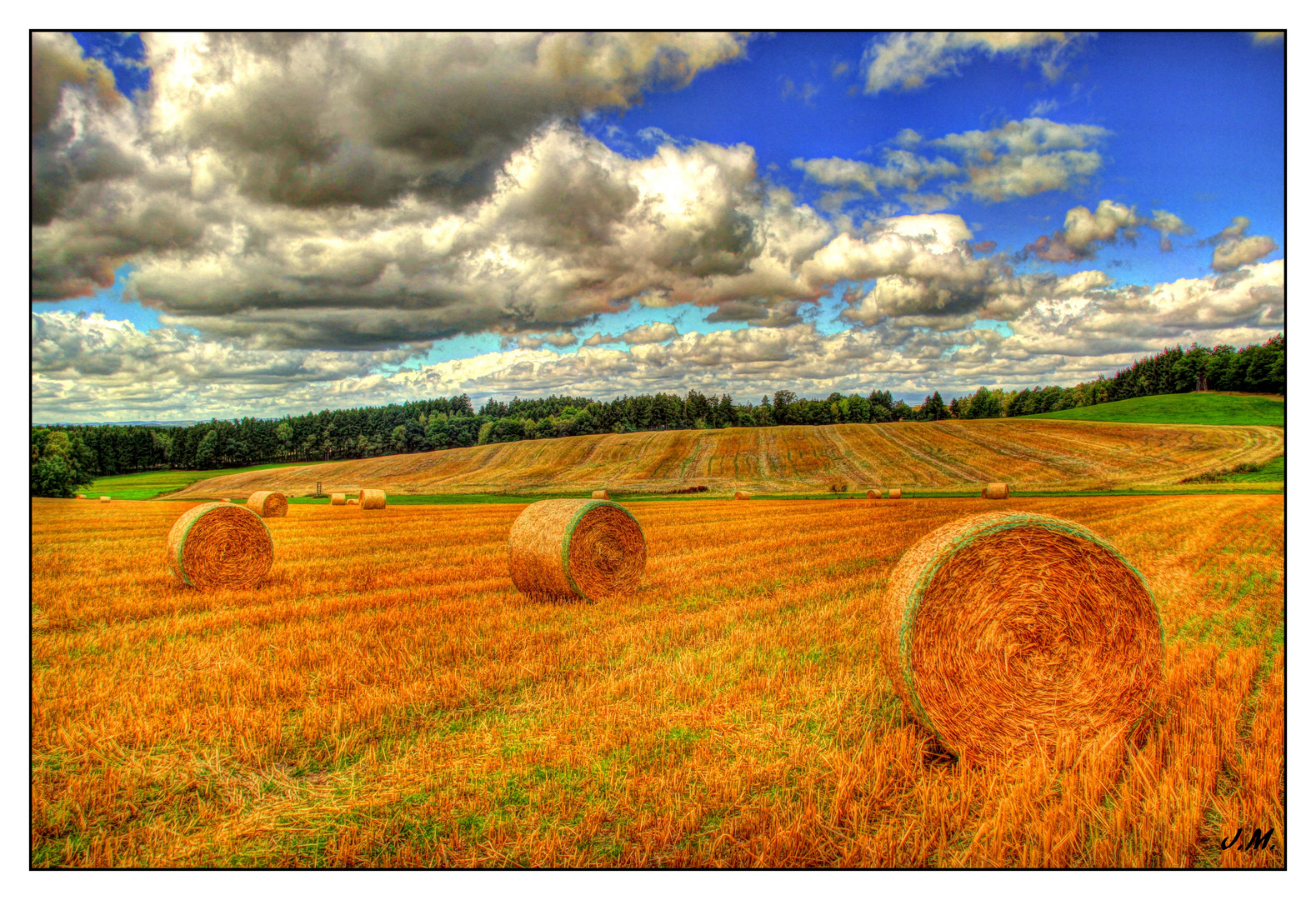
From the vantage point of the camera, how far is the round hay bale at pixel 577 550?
28.3 ft

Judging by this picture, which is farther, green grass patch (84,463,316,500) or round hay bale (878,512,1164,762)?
green grass patch (84,463,316,500)

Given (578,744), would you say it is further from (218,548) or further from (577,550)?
(218,548)

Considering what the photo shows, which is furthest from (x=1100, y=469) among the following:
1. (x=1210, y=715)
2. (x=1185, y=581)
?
(x=1210, y=715)

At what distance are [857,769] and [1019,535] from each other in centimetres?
199

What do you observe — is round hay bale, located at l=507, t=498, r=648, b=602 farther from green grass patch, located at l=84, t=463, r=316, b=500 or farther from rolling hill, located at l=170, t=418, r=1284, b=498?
green grass patch, located at l=84, t=463, r=316, b=500

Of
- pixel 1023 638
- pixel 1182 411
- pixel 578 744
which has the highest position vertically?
pixel 1182 411

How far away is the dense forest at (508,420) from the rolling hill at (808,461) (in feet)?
3.50

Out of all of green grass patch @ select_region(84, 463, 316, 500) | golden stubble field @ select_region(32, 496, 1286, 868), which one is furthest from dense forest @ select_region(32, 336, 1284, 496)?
golden stubble field @ select_region(32, 496, 1286, 868)

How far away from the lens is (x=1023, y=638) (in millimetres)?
4266

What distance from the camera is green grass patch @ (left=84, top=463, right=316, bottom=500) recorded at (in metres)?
22.9

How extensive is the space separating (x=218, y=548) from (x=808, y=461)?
93.0 feet

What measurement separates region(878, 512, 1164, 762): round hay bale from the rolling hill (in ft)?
58.3

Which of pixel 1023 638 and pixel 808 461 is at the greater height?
pixel 808 461

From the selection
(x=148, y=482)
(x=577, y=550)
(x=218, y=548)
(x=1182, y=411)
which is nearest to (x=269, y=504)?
(x=148, y=482)
